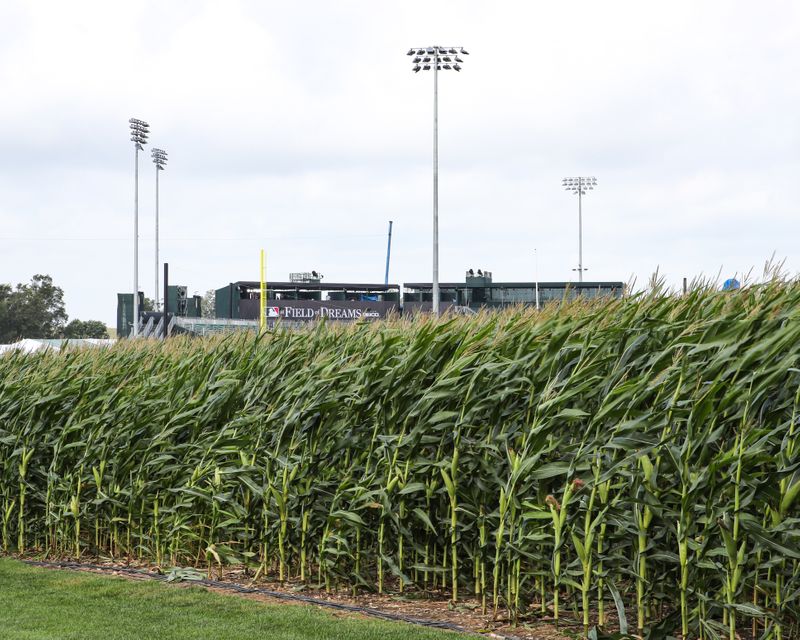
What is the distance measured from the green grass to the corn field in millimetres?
667

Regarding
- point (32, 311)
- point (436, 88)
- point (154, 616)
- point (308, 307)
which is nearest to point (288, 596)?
point (154, 616)

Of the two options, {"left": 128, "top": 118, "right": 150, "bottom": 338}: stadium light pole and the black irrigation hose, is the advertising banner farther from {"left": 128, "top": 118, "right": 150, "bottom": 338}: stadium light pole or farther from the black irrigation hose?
the black irrigation hose

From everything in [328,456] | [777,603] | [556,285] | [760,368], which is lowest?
[777,603]

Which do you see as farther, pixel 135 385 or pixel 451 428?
pixel 135 385

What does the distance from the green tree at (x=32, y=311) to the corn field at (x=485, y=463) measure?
8153 centimetres

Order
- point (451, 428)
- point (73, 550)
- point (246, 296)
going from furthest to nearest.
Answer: point (246, 296), point (73, 550), point (451, 428)

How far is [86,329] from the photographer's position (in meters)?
105

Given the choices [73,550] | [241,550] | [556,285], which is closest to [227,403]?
[241,550]

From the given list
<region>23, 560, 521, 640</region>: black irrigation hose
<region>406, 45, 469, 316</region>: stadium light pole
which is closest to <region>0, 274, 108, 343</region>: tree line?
<region>406, 45, 469, 316</region>: stadium light pole

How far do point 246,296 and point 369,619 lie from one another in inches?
2701

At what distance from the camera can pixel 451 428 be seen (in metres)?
7.62

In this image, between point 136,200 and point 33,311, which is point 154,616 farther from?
point 33,311

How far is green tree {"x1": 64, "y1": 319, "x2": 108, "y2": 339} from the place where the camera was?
3883 inches

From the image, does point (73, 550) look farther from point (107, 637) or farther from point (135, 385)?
point (107, 637)
